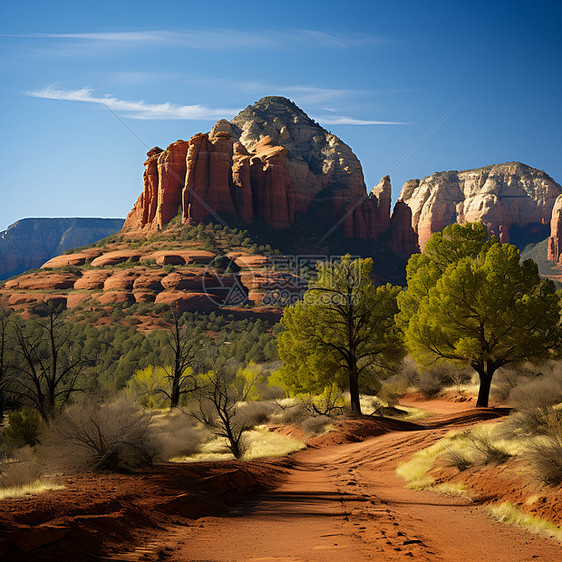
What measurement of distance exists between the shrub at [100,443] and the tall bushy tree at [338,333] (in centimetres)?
1260

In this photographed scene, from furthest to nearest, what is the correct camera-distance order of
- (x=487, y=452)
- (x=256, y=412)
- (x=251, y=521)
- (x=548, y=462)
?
(x=256, y=412)
(x=487, y=452)
(x=251, y=521)
(x=548, y=462)

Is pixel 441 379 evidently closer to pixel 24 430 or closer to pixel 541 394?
pixel 541 394

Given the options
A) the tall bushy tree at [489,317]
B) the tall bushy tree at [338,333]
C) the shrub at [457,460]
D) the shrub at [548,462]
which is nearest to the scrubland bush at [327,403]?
the tall bushy tree at [338,333]

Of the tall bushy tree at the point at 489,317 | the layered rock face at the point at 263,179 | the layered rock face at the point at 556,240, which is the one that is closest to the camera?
the tall bushy tree at the point at 489,317

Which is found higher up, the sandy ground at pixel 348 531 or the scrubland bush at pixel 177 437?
the sandy ground at pixel 348 531

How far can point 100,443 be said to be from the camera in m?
12.6

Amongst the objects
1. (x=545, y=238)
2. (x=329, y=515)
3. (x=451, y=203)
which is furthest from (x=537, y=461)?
(x=451, y=203)

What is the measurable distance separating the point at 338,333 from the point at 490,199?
162298 mm

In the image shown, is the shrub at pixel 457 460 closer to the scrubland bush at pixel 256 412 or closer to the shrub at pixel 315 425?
the shrub at pixel 315 425

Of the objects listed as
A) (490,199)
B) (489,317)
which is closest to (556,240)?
(490,199)

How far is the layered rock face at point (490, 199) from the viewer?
167 m

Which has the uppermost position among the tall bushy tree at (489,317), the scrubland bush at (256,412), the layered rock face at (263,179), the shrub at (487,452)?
the layered rock face at (263,179)

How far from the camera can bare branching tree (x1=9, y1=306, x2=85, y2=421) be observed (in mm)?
25552

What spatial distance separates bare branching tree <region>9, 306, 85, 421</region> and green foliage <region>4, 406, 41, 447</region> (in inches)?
34.4
